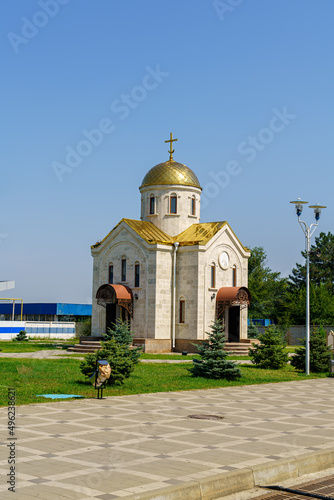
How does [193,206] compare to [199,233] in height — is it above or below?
above

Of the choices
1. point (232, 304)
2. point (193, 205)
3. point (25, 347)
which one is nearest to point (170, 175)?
point (193, 205)

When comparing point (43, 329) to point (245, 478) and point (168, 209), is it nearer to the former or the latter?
point (168, 209)

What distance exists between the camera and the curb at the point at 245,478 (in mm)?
6809

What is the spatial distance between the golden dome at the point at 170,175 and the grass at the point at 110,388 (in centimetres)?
1654

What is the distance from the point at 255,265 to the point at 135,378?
2271 inches

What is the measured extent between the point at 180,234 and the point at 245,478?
31.1 meters

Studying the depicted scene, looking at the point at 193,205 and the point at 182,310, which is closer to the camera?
the point at 182,310

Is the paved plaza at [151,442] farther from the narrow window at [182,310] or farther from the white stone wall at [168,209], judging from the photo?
the white stone wall at [168,209]

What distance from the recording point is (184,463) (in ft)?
27.0

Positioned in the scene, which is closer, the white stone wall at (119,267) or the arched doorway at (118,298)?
the arched doorway at (118,298)

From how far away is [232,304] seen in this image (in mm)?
36500

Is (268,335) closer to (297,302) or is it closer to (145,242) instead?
(145,242)

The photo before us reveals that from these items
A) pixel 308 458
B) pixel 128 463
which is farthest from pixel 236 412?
pixel 128 463

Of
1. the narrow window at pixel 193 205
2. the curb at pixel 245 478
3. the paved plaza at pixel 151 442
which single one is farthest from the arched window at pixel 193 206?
the curb at pixel 245 478
